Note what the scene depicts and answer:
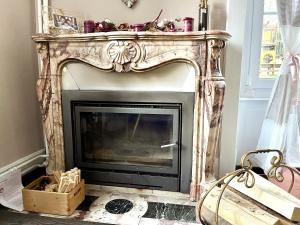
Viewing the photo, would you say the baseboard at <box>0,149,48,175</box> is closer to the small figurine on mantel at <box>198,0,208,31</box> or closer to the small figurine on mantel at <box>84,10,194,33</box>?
the small figurine on mantel at <box>84,10,194,33</box>

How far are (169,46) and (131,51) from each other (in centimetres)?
24

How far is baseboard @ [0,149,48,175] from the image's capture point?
1.95 meters

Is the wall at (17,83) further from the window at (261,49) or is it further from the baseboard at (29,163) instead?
the window at (261,49)

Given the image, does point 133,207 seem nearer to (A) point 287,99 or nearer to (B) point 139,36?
(B) point 139,36

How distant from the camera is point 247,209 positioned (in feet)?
3.39

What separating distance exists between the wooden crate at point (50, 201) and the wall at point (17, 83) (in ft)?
1.36

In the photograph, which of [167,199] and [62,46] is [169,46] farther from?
[167,199]

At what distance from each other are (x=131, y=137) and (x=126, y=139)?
0.13 feet

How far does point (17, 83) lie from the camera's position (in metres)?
2.01

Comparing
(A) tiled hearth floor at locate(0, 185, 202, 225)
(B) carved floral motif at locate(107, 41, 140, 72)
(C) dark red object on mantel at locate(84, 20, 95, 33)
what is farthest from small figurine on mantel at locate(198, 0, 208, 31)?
(A) tiled hearth floor at locate(0, 185, 202, 225)

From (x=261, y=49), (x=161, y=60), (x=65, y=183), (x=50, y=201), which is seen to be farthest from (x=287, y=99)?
(x=50, y=201)

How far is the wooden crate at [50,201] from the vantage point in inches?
63.4

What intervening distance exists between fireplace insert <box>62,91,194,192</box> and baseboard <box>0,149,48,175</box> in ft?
1.24

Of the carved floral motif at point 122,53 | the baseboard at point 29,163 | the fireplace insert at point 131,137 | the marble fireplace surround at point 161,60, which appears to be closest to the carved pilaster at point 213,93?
the marble fireplace surround at point 161,60
